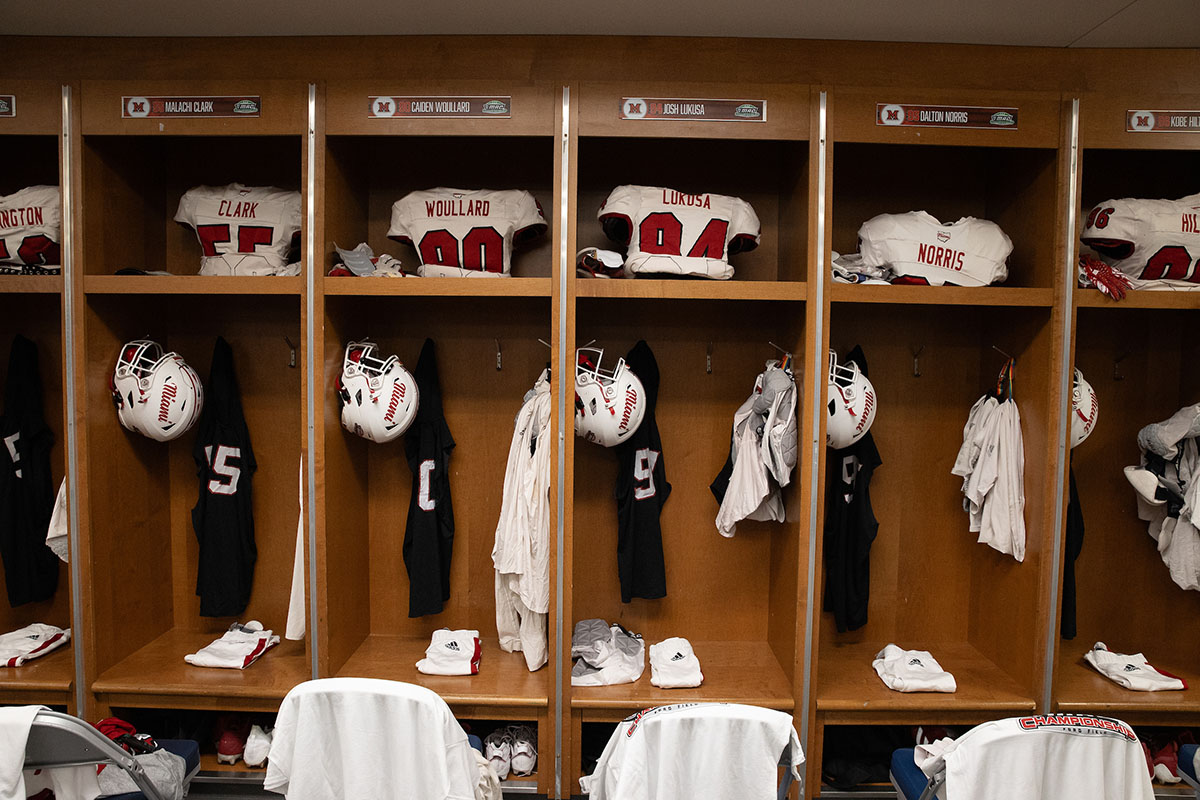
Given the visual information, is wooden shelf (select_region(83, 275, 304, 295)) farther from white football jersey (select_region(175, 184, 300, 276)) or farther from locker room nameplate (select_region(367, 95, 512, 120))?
locker room nameplate (select_region(367, 95, 512, 120))

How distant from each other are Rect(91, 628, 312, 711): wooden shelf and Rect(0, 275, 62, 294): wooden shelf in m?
1.31

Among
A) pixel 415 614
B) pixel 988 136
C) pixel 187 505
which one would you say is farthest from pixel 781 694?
pixel 187 505

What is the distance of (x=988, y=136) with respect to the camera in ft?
7.31

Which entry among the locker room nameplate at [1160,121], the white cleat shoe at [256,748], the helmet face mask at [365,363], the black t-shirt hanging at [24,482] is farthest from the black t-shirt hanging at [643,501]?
the black t-shirt hanging at [24,482]

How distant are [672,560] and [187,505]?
1.95m

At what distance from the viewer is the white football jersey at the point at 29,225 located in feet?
7.71

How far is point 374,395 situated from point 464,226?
2.15ft

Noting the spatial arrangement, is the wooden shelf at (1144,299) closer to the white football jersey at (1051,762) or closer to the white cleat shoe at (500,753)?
the white football jersey at (1051,762)

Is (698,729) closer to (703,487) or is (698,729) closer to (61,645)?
(703,487)

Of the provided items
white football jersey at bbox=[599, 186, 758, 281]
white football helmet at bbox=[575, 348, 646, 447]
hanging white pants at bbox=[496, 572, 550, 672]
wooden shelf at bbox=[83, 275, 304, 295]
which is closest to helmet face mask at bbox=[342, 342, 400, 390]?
wooden shelf at bbox=[83, 275, 304, 295]

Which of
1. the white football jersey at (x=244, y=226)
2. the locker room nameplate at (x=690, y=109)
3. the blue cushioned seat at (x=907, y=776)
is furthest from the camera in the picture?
the white football jersey at (x=244, y=226)

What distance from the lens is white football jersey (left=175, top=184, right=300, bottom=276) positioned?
243 centimetres

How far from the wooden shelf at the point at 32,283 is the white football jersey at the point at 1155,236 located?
3464 millimetres

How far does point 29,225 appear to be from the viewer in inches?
92.7
